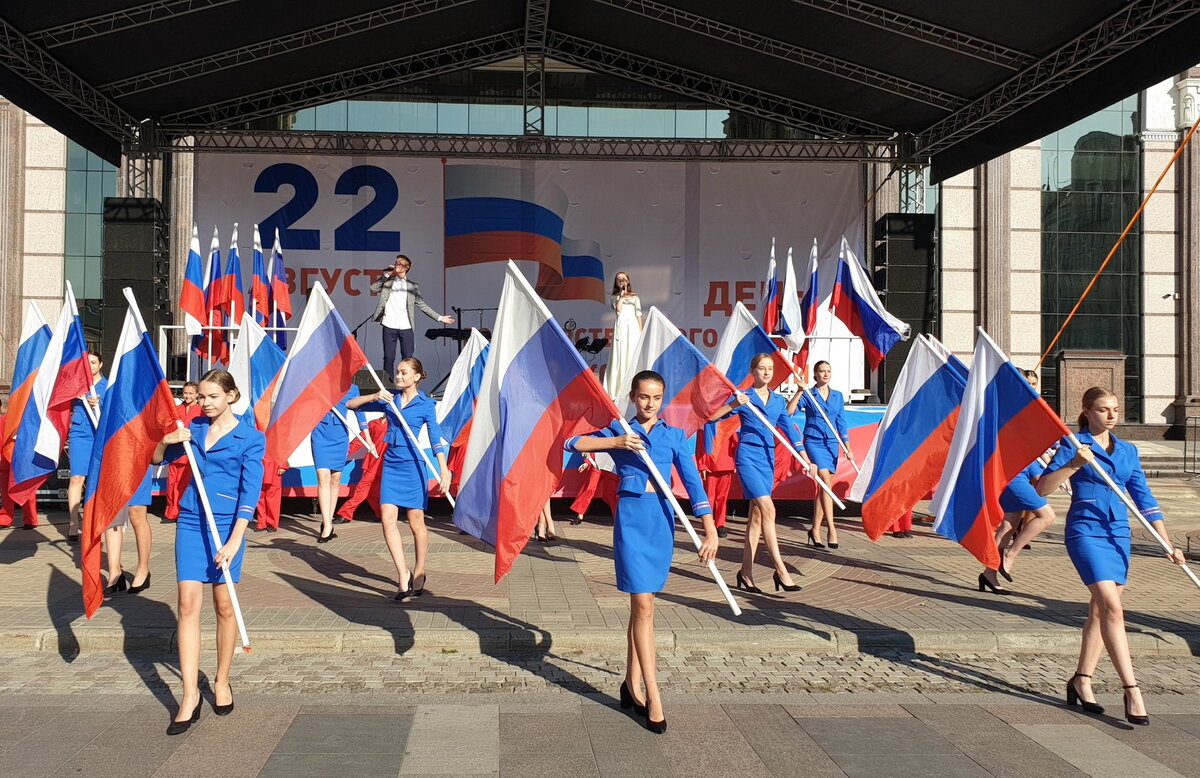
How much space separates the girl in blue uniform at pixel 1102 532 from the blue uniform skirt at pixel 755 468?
2619mm

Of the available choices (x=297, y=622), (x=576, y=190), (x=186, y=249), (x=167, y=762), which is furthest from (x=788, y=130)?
(x=167, y=762)

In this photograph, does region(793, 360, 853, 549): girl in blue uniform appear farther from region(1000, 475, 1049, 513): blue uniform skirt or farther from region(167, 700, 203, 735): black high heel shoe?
region(167, 700, 203, 735): black high heel shoe

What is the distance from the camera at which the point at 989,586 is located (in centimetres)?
789

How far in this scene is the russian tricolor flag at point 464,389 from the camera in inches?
456

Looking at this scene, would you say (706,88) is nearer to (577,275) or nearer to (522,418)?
(577,275)

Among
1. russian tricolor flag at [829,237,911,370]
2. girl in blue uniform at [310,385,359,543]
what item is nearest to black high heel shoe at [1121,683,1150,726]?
girl in blue uniform at [310,385,359,543]

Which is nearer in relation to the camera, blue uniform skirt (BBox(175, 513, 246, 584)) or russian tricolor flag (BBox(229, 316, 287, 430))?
blue uniform skirt (BBox(175, 513, 246, 584))

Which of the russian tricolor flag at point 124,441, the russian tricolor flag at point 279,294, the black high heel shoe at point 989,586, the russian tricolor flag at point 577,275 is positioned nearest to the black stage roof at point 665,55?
the russian tricolor flag at point 279,294

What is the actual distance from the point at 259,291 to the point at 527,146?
5.60 m

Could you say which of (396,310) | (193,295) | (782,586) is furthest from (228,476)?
(193,295)

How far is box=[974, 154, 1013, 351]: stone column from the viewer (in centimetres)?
2245

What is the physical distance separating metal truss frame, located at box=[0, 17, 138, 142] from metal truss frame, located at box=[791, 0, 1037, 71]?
10546 millimetres

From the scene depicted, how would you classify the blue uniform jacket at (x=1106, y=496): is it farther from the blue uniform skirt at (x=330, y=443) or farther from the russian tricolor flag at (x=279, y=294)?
the russian tricolor flag at (x=279, y=294)

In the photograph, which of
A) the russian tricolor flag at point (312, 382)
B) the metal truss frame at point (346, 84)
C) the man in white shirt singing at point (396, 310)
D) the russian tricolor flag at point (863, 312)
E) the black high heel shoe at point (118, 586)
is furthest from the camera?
the metal truss frame at point (346, 84)
